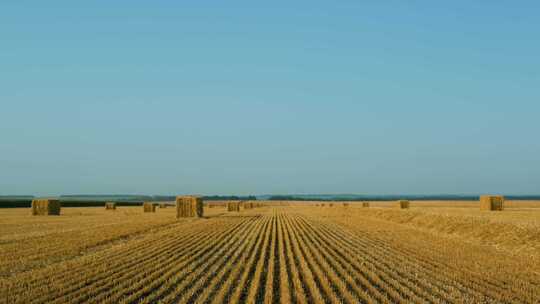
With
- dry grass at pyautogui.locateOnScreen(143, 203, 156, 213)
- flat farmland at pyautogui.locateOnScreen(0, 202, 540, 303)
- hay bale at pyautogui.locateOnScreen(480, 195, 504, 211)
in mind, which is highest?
hay bale at pyautogui.locateOnScreen(480, 195, 504, 211)

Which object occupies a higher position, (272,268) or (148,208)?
(148,208)

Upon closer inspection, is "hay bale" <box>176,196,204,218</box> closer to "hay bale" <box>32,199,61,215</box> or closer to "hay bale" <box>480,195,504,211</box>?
"hay bale" <box>32,199,61,215</box>

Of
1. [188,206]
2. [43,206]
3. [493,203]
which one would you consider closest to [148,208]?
[43,206]

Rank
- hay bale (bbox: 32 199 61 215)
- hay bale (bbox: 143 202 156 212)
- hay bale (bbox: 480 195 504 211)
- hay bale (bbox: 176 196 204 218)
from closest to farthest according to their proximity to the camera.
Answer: hay bale (bbox: 176 196 204 218), hay bale (bbox: 480 195 504 211), hay bale (bbox: 32 199 61 215), hay bale (bbox: 143 202 156 212)

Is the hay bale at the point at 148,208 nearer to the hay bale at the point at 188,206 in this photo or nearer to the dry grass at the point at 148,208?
the dry grass at the point at 148,208

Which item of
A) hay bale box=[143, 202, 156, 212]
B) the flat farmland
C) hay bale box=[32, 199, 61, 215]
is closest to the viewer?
the flat farmland

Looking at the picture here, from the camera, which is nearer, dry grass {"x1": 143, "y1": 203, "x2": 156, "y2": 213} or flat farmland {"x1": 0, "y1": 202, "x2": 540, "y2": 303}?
flat farmland {"x1": 0, "y1": 202, "x2": 540, "y2": 303}

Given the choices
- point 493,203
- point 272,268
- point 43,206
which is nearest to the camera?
point 272,268

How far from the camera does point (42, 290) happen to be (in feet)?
32.5

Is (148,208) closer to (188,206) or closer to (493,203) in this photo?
(188,206)

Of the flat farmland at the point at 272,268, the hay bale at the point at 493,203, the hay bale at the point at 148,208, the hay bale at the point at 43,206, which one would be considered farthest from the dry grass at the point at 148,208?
the flat farmland at the point at 272,268

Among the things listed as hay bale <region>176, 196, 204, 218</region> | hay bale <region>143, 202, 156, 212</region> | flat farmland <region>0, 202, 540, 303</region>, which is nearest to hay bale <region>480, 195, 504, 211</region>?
flat farmland <region>0, 202, 540, 303</region>

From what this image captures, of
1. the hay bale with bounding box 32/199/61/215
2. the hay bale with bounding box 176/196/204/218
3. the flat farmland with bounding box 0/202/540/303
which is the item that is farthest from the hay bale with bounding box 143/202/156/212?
the flat farmland with bounding box 0/202/540/303

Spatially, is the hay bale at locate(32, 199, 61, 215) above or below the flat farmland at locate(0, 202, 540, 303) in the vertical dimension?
above
